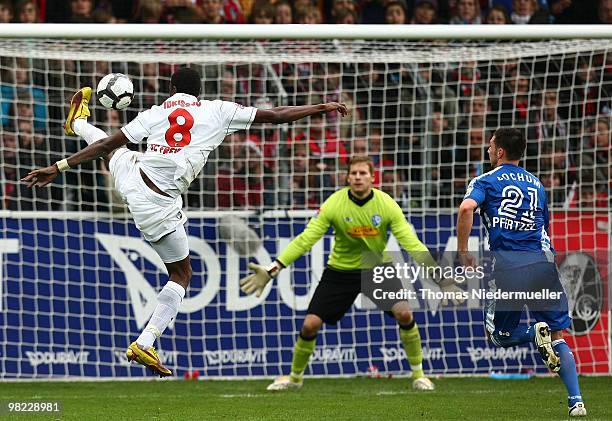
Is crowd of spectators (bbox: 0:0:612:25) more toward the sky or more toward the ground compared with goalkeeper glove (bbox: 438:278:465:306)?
more toward the sky

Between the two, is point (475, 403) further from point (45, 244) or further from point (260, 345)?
point (45, 244)

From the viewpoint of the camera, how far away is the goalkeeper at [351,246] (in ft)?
35.3

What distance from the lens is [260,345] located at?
1224 centimetres

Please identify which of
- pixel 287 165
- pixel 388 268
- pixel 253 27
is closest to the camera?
pixel 253 27

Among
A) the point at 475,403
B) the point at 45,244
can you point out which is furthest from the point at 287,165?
the point at 475,403

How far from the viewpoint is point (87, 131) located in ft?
28.9

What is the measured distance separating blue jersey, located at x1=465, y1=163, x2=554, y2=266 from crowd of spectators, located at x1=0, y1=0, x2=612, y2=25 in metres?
5.94

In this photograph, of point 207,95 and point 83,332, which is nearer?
point 83,332

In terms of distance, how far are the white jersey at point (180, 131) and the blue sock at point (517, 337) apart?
101 inches

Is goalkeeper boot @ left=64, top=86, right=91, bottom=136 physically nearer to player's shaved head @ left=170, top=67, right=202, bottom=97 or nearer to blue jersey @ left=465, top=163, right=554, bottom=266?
player's shaved head @ left=170, top=67, right=202, bottom=97

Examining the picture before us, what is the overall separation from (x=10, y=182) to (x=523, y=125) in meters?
5.89

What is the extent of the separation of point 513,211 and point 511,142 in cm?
53

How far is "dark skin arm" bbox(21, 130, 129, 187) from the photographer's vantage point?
825cm

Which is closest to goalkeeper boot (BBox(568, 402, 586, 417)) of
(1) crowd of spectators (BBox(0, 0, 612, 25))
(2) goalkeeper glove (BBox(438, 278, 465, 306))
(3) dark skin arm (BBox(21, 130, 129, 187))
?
(2) goalkeeper glove (BBox(438, 278, 465, 306))
